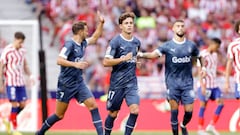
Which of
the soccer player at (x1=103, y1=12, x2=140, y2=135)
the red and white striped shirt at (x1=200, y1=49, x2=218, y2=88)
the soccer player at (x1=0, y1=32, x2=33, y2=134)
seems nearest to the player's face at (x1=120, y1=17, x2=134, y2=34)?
the soccer player at (x1=103, y1=12, x2=140, y2=135)

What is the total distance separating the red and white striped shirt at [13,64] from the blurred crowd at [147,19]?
6502mm

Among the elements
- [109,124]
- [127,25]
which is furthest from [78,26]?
[109,124]

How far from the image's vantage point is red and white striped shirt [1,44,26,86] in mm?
23797

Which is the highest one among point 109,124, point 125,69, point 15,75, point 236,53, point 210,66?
point 236,53

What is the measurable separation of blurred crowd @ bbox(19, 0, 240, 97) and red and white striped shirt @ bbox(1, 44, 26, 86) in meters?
6.50

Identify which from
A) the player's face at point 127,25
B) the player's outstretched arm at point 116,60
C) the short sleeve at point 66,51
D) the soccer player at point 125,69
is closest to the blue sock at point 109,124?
the soccer player at point 125,69

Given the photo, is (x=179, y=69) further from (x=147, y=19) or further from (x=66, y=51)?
(x=147, y=19)

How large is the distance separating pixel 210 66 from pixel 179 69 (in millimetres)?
4033

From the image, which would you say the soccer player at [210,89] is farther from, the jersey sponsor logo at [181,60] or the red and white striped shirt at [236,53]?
the red and white striped shirt at [236,53]

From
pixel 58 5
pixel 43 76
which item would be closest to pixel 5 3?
pixel 58 5

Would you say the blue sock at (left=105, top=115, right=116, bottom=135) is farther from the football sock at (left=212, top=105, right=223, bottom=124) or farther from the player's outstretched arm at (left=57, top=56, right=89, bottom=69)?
the football sock at (left=212, top=105, right=223, bottom=124)

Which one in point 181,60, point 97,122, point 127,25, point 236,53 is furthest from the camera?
point 181,60

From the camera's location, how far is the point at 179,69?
21062 millimetres

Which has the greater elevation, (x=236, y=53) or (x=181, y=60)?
(x=236, y=53)
